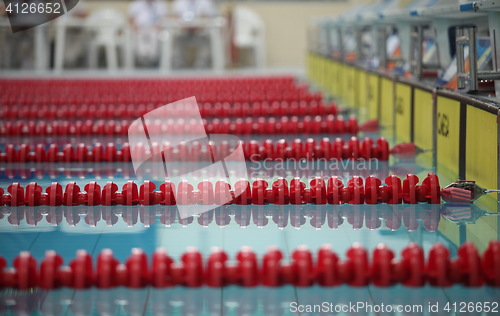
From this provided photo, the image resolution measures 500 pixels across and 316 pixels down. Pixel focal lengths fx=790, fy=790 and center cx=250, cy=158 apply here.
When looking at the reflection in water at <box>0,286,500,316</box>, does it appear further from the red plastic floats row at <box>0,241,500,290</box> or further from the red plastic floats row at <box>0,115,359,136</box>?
the red plastic floats row at <box>0,115,359,136</box>

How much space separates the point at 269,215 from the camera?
3498 mm

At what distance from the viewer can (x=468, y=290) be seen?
8.09 ft

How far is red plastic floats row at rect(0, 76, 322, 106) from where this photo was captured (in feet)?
25.8

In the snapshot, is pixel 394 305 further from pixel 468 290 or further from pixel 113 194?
pixel 113 194

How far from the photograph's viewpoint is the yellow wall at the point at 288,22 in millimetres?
15062

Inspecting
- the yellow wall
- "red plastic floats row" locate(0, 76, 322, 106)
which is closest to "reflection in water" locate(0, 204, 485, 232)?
"red plastic floats row" locate(0, 76, 322, 106)

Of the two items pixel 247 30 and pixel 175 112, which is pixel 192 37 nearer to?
pixel 247 30

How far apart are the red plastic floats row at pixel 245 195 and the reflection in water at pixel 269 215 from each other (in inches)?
1.7

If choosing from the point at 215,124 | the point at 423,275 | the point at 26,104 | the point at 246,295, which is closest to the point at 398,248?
the point at 423,275

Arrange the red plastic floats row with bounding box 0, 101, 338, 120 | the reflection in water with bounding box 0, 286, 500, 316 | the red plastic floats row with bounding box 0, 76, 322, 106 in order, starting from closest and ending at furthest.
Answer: the reflection in water with bounding box 0, 286, 500, 316, the red plastic floats row with bounding box 0, 101, 338, 120, the red plastic floats row with bounding box 0, 76, 322, 106

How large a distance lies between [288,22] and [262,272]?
13.0 metres

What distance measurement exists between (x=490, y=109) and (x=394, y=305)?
1.56m

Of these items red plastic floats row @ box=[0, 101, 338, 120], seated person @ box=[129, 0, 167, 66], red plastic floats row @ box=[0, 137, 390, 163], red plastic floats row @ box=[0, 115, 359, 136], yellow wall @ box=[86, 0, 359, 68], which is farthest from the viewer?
yellow wall @ box=[86, 0, 359, 68]

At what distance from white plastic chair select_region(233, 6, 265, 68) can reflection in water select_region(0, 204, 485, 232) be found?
33.9ft
